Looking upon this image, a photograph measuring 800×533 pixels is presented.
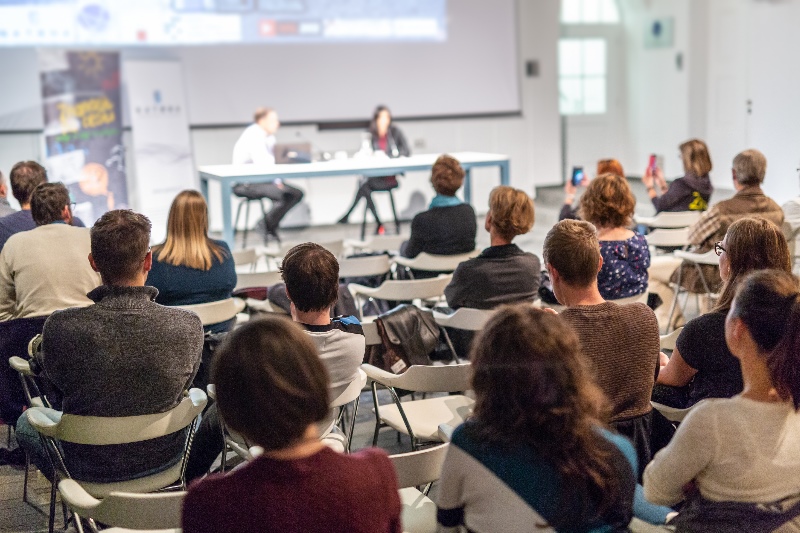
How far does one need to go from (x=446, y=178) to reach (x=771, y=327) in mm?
3455

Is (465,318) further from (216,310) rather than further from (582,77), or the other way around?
(582,77)

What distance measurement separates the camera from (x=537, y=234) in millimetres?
9352

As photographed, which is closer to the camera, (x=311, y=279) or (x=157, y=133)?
(x=311, y=279)

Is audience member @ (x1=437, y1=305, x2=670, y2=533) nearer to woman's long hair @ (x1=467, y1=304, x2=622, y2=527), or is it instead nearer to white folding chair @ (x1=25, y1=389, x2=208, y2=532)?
woman's long hair @ (x1=467, y1=304, x2=622, y2=527)

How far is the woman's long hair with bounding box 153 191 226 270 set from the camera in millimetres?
3777

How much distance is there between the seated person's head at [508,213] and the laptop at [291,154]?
3.77 m

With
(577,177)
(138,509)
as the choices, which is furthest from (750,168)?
(138,509)

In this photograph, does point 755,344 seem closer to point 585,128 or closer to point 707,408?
point 707,408

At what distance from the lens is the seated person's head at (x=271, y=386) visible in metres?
1.48

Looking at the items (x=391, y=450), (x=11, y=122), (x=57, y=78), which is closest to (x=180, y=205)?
(x=391, y=450)

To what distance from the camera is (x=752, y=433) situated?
186 cm

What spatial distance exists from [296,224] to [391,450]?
613 centimetres

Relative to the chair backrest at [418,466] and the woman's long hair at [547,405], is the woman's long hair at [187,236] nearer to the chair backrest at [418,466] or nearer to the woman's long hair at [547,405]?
the chair backrest at [418,466]

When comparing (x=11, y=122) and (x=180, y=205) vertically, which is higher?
(x=11, y=122)
